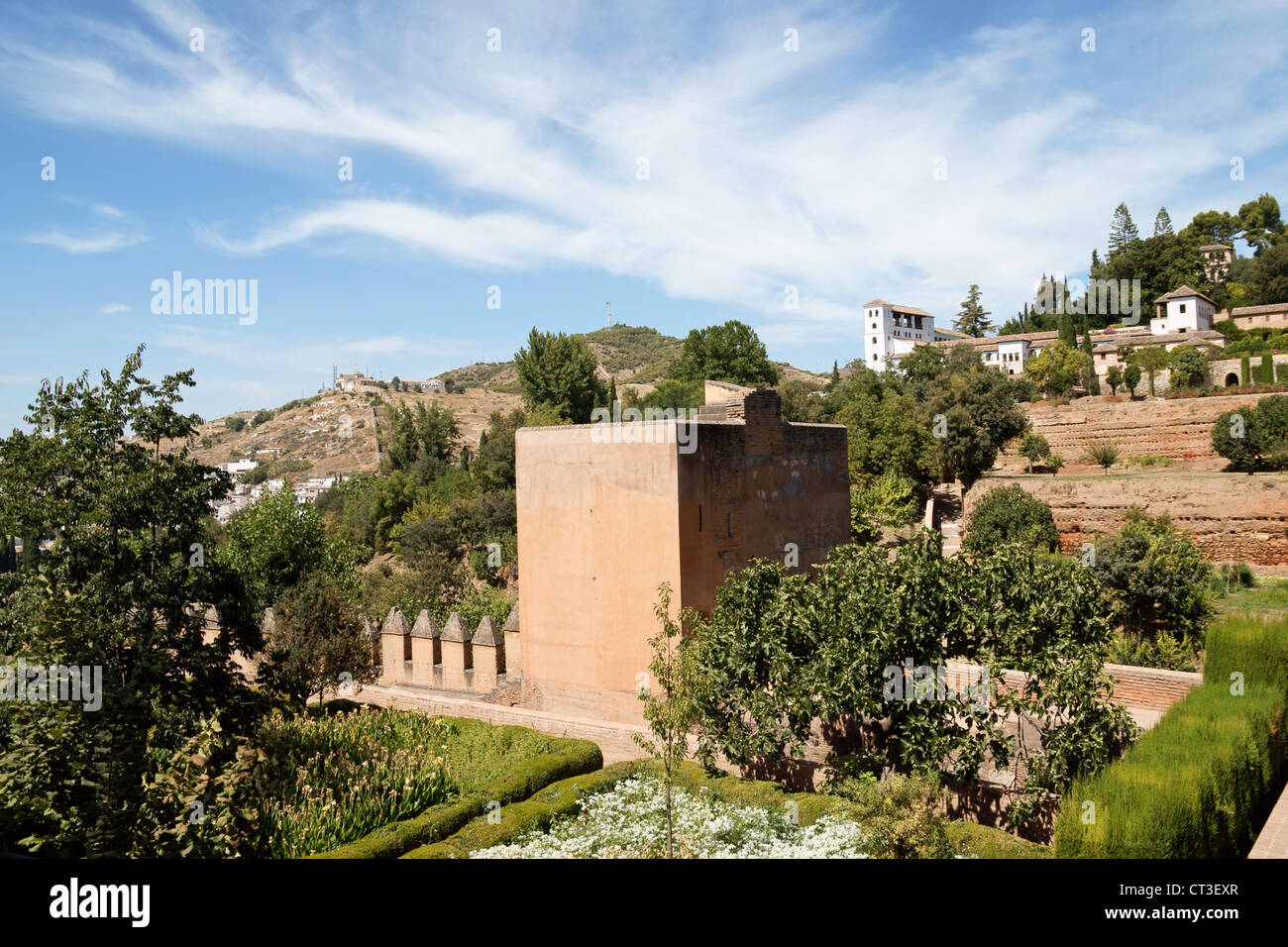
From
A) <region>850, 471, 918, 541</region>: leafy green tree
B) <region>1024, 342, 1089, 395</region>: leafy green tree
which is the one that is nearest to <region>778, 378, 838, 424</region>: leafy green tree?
<region>850, 471, 918, 541</region>: leafy green tree

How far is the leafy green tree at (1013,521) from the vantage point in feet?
104

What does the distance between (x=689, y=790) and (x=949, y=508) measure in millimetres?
33971

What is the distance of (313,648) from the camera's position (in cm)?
1747

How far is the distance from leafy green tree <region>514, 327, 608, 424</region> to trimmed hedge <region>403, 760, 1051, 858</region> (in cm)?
4511

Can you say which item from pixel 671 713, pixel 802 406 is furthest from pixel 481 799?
pixel 802 406

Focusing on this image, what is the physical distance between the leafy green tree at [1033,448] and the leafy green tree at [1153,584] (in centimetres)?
2459

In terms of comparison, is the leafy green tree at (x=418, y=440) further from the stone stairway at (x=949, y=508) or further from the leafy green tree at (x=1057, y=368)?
the leafy green tree at (x=1057, y=368)

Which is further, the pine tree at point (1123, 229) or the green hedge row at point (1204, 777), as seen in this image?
the pine tree at point (1123, 229)

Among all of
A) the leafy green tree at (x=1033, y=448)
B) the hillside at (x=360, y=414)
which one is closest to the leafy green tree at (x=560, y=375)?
Result: the hillside at (x=360, y=414)

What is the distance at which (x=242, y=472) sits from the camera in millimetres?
96375

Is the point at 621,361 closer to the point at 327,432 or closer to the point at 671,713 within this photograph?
the point at 327,432

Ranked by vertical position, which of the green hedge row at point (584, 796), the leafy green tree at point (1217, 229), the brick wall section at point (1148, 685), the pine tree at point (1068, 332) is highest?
the leafy green tree at point (1217, 229)
